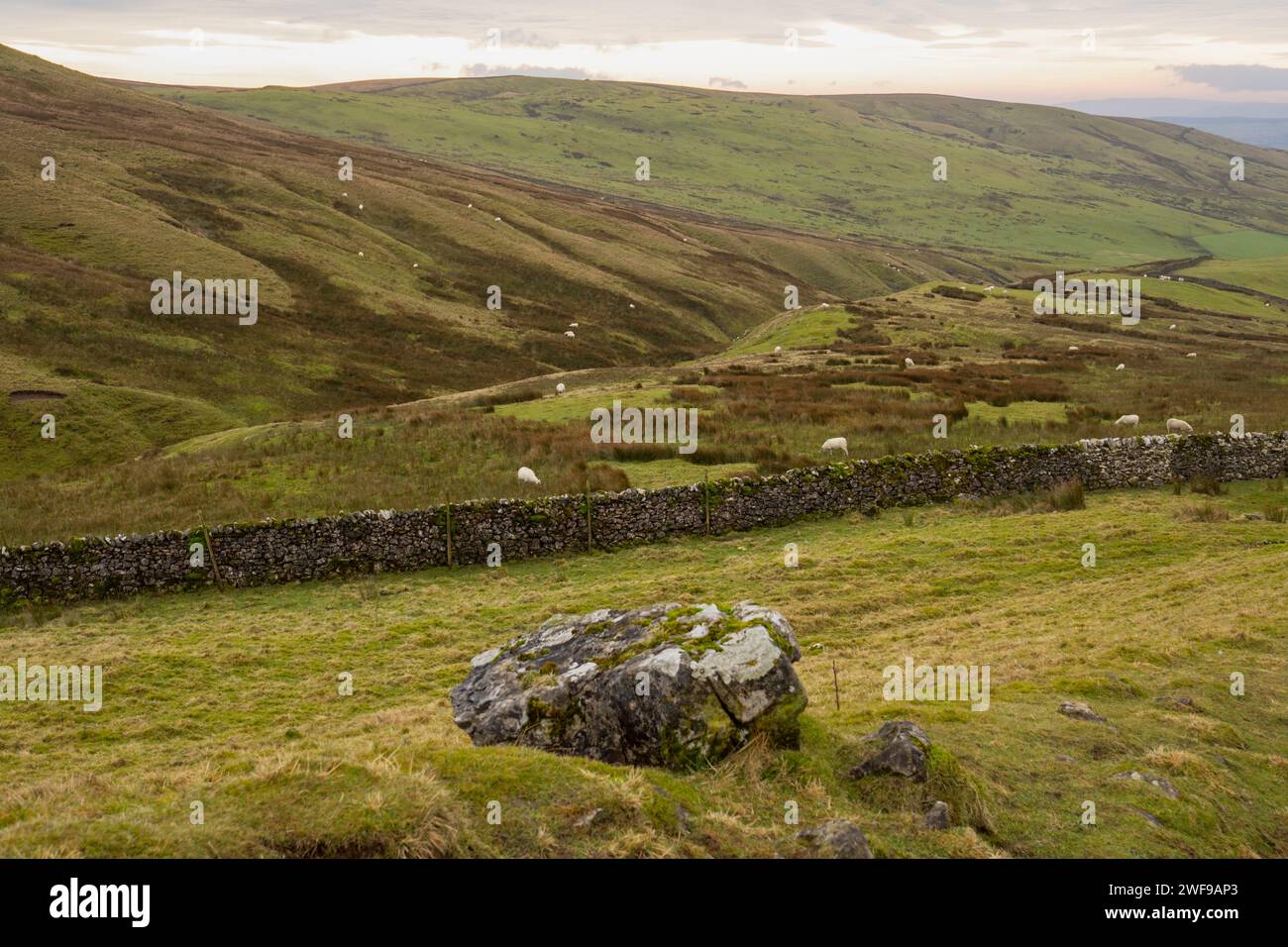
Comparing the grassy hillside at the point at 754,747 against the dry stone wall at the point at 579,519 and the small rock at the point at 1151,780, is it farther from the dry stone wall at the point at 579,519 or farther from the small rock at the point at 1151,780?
the dry stone wall at the point at 579,519

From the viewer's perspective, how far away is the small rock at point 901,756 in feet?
30.9

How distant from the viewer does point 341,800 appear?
7.91 metres

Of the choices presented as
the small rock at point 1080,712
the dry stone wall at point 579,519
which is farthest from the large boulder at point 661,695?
the dry stone wall at point 579,519

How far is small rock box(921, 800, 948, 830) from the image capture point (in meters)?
8.77

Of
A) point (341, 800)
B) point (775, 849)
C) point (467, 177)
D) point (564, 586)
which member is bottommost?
point (564, 586)

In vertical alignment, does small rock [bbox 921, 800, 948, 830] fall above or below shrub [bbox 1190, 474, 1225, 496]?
above

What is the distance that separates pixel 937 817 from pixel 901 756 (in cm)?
83

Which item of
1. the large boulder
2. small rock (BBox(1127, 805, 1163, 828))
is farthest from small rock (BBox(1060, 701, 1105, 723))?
the large boulder

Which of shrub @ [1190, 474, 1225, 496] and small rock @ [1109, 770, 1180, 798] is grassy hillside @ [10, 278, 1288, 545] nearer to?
shrub @ [1190, 474, 1225, 496]

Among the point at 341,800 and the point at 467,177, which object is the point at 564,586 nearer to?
the point at 341,800

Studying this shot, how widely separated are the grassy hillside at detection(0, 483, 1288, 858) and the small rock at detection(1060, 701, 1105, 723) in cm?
22

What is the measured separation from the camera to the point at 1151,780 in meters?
10.3
